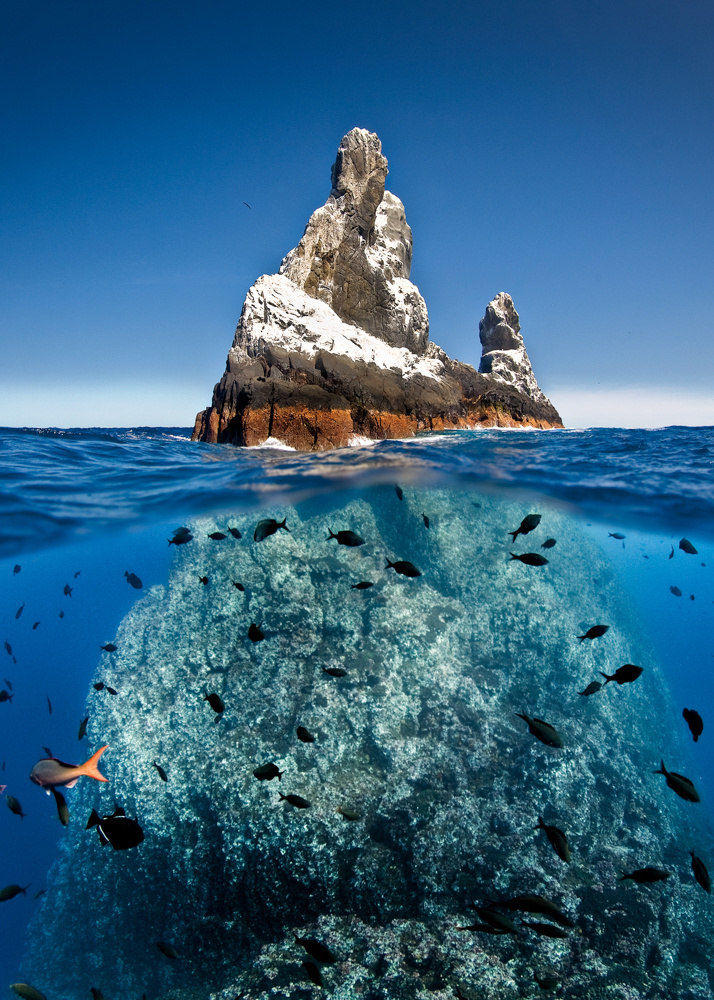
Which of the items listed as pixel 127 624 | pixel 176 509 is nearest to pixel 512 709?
pixel 127 624

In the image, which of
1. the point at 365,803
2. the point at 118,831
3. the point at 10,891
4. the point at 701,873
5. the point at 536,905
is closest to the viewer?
the point at 118,831

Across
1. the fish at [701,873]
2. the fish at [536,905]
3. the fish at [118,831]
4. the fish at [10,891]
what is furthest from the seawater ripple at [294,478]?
the fish at [536,905]

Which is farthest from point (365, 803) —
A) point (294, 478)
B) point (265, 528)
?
point (294, 478)

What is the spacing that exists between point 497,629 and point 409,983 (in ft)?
20.4

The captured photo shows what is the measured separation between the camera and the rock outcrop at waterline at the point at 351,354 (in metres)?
17.8

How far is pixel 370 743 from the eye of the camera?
7512 mm

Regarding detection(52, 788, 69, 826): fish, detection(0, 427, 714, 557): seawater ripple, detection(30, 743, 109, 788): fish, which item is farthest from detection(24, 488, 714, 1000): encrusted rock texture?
detection(30, 743, 109, 788): fish

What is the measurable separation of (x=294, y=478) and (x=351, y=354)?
12.4 m

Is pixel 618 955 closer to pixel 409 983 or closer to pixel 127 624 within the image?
pixel 409 983

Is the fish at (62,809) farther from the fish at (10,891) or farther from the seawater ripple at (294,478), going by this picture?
the seawater ripple at (294,478)

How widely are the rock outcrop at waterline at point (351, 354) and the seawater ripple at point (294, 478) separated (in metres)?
3.79

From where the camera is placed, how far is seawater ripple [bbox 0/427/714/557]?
1125 centimetres

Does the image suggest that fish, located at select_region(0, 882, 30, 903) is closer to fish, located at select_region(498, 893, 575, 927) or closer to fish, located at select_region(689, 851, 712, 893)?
fish, located at select_region(498, 893, 575, 927)

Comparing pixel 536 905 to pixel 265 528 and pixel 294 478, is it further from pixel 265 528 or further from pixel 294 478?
pixel 294 478
